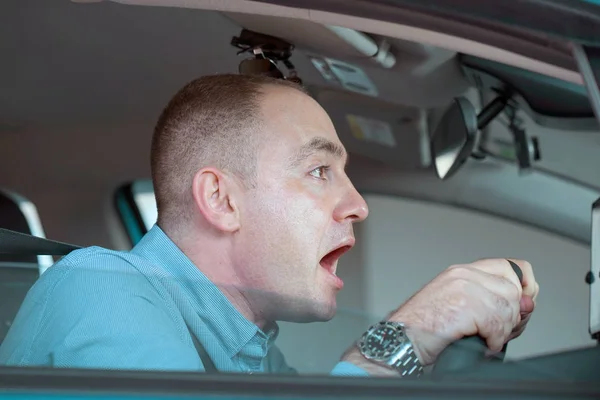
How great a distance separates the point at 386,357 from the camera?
3.90 ft

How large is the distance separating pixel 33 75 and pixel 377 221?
279cm

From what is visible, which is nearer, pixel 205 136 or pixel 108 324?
pixel 108 324

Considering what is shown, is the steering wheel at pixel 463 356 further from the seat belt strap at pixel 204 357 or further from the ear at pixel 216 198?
the ear at pixel 216 198

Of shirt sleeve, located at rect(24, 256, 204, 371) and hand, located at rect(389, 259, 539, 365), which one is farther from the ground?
shirt sleeve, located at rect(24, 256, 204, 371)

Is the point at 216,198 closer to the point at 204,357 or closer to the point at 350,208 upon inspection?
the point at 350,208

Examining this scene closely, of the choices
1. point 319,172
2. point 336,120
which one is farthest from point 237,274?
point 336,120

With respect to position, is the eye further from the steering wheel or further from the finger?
the steering wheel

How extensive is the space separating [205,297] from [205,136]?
41 cm

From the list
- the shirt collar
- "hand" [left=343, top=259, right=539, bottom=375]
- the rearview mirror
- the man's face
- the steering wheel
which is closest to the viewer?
the steering wheel

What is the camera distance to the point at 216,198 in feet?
5.41

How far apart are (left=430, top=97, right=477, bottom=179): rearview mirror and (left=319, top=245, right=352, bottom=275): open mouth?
38.5 inches

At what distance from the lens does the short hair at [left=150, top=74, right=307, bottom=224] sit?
5.49ft

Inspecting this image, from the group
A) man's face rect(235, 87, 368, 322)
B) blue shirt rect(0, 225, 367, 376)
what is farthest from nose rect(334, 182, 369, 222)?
blue shirt rect(0, 225, 367, 376)

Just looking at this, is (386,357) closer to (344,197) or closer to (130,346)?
(130,346)
